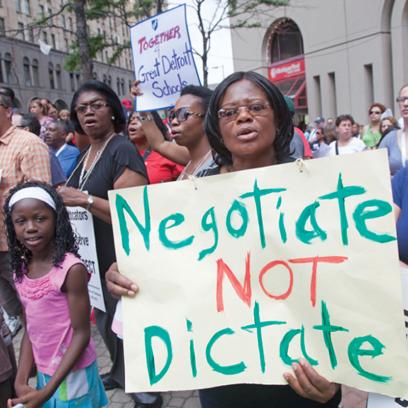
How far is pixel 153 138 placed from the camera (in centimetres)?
342

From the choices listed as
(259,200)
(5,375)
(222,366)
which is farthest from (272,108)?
(5,375)

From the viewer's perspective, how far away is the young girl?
6.71ft

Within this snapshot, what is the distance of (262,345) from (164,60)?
261 cm

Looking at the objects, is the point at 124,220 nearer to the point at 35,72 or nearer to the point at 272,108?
→ the point at 272,108

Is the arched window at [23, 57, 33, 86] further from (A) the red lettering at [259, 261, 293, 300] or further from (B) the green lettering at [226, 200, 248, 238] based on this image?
(A) the red lettering at [259, 261, 293, 300]

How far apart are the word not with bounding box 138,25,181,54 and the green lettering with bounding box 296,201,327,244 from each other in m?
2.43

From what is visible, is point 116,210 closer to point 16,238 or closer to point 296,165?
point 296,165

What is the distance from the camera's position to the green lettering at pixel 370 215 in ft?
4.37

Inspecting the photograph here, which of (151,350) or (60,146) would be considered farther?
(60,146)

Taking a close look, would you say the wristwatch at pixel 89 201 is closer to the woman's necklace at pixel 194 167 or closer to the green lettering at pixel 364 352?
the woman's necklace at pixel 194 167

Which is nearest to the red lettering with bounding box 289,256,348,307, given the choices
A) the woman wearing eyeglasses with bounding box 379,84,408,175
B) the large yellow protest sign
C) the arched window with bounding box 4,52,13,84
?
the large yellow protest sign

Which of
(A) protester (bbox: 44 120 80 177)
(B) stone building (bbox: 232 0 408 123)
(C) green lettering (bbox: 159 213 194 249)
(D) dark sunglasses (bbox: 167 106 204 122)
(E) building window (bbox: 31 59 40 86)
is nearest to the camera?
(C) green lettering (bbox: 159 213 194 249)

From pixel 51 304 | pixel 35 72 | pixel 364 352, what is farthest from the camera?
pixel 35 72

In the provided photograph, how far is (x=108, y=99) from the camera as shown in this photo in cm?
282
